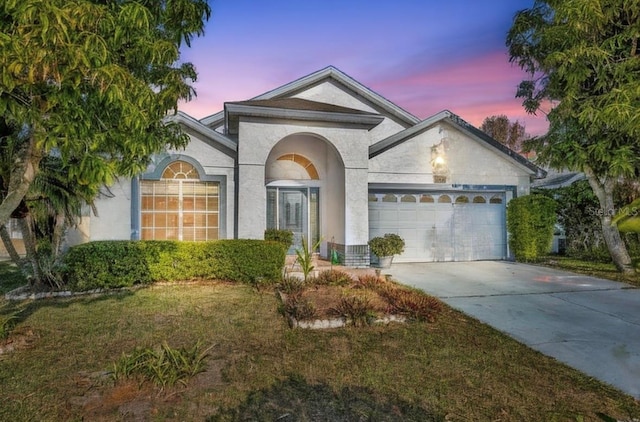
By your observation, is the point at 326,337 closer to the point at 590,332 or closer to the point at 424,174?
the point at 590,332

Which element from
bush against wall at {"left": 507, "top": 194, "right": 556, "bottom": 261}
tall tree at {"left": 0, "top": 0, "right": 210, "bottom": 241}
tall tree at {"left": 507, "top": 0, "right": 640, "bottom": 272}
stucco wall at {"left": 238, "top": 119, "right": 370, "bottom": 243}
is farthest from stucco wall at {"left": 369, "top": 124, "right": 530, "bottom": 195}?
tall tree at {"left": 0, "top": 0, "right": 210, "bottom": 241}

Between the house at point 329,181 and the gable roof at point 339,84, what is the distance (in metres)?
0.04

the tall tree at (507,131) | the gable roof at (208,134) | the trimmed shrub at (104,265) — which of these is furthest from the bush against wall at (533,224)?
the tall tree at (507,131)

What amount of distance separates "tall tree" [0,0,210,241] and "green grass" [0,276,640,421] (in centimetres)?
211

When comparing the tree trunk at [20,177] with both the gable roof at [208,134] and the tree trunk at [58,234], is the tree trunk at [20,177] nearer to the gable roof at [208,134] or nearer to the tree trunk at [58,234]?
the tree trunk at [58,234]

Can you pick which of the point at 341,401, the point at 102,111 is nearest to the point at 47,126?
the point at 102,111

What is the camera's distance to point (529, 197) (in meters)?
13.4

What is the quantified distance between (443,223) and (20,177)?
12.7 meters

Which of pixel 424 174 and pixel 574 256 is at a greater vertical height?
pixel 424 174

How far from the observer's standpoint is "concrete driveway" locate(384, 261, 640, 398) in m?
4.81

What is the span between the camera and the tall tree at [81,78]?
118 inches

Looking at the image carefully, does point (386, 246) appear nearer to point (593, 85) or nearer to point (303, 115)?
point (303, 115)

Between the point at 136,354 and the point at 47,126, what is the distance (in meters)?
2.71

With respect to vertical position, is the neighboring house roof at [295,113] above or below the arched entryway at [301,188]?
above
